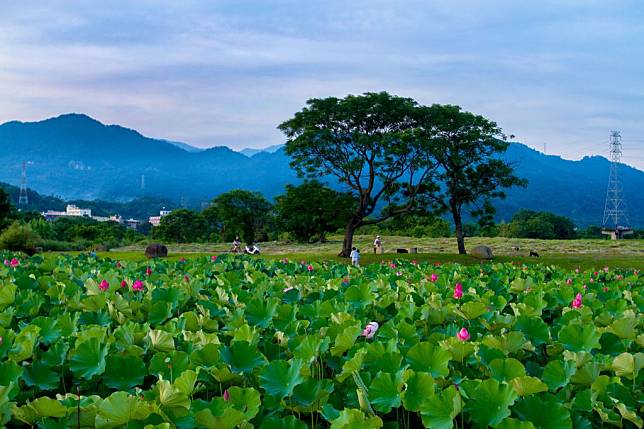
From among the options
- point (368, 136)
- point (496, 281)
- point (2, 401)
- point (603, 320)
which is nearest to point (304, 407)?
point (2, 401)

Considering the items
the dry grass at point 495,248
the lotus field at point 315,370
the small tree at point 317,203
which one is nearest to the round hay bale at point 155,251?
the small tree at point 317,203

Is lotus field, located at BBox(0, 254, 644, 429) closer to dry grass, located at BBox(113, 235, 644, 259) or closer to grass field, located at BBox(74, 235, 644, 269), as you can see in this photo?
grass field, located at BBox(74, 235, 644, 269)

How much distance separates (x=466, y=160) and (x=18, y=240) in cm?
2866

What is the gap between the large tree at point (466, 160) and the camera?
3155cm

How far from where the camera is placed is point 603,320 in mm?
3691

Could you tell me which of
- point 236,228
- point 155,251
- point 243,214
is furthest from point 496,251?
point 243,214

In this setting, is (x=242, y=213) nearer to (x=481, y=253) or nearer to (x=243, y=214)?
(x=243, y=214)

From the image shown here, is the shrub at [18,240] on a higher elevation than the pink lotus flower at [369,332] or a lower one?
lower

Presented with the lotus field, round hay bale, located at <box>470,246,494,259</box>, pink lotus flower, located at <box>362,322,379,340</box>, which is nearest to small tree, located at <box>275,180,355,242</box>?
round hay bale, located at <box>470,246,494,259</box>

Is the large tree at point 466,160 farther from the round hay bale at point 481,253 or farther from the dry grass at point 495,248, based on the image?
the dry grass at point 495,248

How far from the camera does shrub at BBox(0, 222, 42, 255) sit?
36.3 metres

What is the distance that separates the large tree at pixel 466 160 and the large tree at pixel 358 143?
3.70 feet

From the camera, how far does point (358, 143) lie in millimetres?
30672

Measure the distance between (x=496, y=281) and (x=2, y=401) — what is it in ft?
16.4
